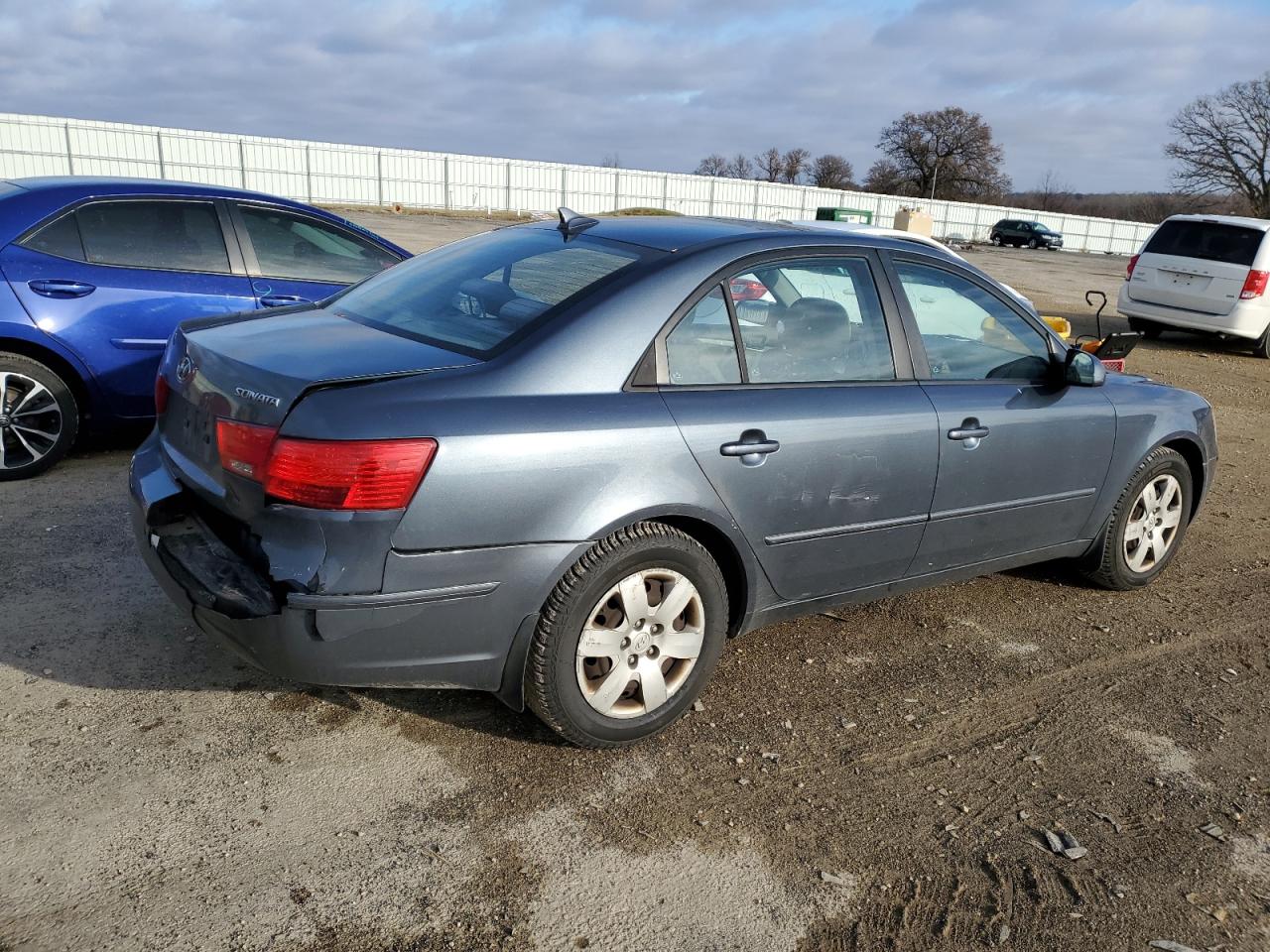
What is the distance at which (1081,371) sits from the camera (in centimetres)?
407

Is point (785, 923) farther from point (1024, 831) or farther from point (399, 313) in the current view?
point (399, 313)

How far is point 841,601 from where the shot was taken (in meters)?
3.69

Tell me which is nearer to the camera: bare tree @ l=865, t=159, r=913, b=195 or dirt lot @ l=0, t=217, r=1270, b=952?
dirt lot @ l=0, t=217, r=1270, b=952

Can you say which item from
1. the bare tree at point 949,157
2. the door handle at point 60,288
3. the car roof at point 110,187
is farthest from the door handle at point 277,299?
the bare tree at point 949,157

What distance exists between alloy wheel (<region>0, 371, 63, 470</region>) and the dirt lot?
3.93ft

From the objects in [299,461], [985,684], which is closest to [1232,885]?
[985,684]

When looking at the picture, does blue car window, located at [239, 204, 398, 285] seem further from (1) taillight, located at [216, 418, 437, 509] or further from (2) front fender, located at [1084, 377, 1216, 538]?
(2) front fender, located at [1084, 377, 1216, 538]

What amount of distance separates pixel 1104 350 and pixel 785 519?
8.95 feet

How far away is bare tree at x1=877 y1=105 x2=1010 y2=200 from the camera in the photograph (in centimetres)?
8175

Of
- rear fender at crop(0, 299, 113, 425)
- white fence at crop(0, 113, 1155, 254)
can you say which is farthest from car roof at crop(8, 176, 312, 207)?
white fence at crop(0, 113, 1155, 254)

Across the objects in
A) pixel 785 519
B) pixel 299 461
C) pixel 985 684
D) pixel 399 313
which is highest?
pixel 399 313

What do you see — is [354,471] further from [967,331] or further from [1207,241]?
[1207,241]

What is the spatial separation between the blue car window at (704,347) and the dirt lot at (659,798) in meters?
1.16

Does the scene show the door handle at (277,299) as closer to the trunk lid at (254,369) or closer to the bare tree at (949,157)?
the trunk lid at (254,369)
